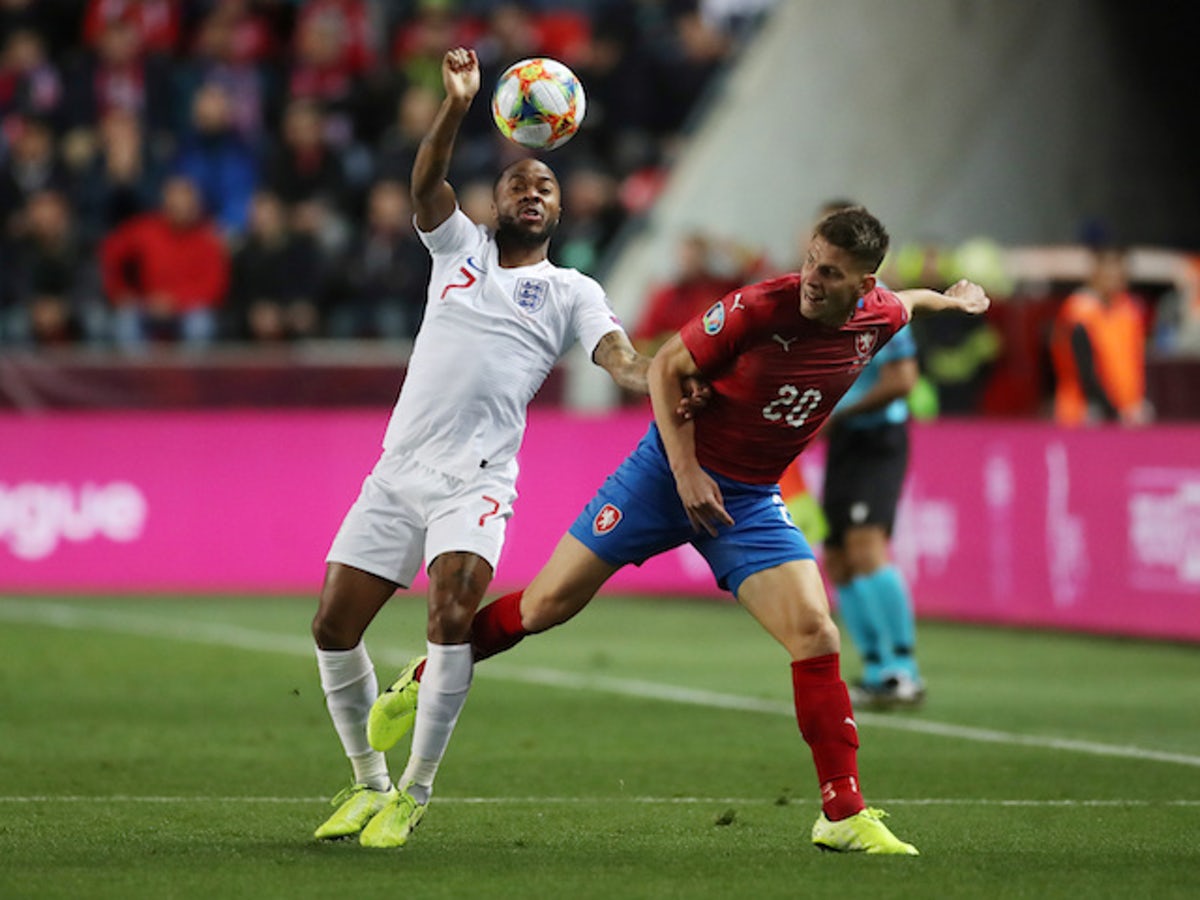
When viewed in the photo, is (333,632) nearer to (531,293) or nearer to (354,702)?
(354,702)

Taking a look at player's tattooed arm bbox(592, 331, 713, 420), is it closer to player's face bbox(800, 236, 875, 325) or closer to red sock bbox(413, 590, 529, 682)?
player's face bbox(800, 236, 875, 325)

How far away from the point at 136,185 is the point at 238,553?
4.24 metres

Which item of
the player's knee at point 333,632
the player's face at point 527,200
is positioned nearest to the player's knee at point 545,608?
the player's knee at point 333,632

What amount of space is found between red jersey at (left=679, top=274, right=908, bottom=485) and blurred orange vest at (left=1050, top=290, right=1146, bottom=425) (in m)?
8.90

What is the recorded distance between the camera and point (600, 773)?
31.9ft

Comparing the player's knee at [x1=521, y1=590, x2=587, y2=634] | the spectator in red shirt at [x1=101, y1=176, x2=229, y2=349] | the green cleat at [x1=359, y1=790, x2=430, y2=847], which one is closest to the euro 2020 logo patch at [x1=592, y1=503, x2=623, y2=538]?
the player's knee at [x1=521, y1=590, x2=587, y2=634]

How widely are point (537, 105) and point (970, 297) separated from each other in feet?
5.31

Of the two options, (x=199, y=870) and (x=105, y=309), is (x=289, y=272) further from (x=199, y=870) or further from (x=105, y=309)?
(x=199, y=870)

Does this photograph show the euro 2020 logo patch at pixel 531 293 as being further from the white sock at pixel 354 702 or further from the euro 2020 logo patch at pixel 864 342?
the white sock at pixel 354 702

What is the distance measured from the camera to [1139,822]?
8438 millimetres

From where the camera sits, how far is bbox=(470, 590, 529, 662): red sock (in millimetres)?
8242

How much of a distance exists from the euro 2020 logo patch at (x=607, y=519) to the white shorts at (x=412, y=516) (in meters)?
0.31

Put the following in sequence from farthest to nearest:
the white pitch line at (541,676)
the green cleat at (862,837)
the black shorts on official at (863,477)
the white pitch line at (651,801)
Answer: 1. the black shorts on official at (863,477)
2. the white pitch line at (541,676)
3. the white pitch line at (651,801)
4. the green cleat at (862,837)

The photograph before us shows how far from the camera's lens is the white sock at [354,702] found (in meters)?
8.09
